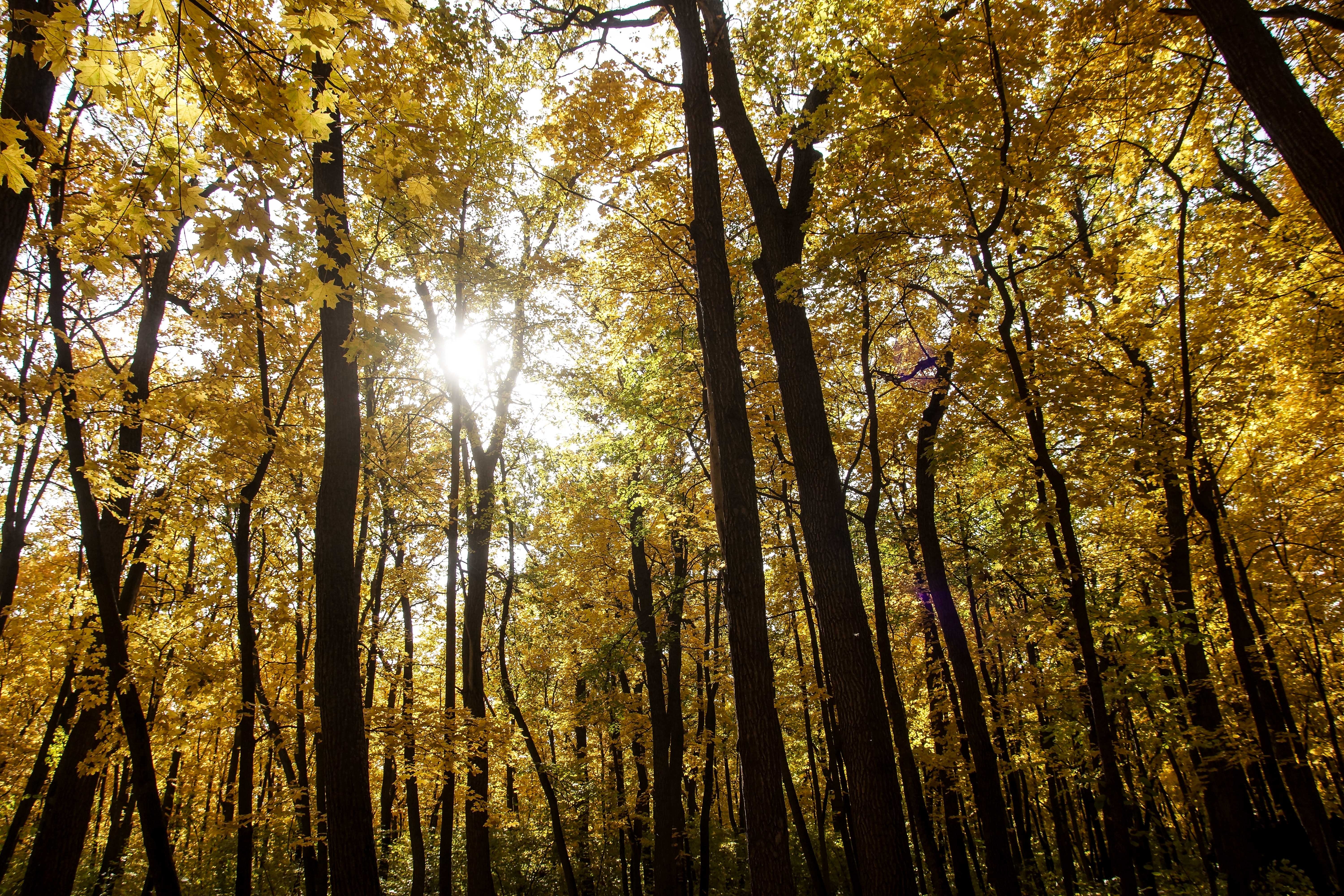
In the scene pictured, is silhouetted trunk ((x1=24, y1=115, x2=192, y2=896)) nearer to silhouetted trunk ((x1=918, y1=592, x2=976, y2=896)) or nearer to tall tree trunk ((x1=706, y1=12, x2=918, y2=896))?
tall tree trunk ((x1=706, y1=12, x2=918, y2=896))

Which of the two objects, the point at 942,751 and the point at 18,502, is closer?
the point at 18,502

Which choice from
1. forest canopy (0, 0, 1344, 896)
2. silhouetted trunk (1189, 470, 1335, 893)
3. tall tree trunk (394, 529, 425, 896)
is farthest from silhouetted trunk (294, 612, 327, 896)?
silhouetted trunk (1189, 470, 1335, 893)

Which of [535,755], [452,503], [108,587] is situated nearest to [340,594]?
[108,587]

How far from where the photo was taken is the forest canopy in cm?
441

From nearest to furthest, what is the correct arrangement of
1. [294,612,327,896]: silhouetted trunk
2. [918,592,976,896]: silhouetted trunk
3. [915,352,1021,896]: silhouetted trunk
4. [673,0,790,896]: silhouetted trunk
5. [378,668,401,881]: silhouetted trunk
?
[673,0,790,896]: silhouetted trunk < [294,612,327,896]: silhouetted trunk < [915,352,1021,896]: silhouetted trunk < [918,592,976,896]: silhouetted trunk < [378,668,401,881]: silhouetted trunk

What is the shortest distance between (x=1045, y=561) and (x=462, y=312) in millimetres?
13644

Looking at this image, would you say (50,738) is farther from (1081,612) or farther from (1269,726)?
(1269,726)

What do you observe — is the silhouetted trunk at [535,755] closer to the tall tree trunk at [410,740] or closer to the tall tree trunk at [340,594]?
the tall tree trunk at [410,740]

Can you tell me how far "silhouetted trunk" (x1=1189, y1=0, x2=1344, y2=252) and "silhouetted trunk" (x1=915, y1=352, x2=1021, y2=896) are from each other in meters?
4.55

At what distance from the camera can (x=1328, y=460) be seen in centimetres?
920

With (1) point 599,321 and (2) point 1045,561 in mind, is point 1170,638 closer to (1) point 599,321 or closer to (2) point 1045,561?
(2) point 1045,561

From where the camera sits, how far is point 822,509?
220 inches

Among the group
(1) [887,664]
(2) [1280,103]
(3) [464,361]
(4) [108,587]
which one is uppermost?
(3) [464,361]

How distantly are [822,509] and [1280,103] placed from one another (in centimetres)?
392
